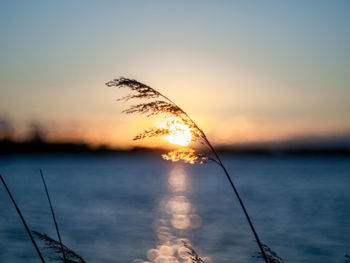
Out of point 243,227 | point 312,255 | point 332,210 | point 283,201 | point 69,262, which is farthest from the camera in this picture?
point 283,201

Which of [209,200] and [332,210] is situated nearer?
[332,210]

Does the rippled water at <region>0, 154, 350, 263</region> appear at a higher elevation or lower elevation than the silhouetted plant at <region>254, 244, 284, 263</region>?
lower

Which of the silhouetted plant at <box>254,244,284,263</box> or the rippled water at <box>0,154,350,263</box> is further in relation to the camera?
the rippled water at <box>0,154,350,263</box>

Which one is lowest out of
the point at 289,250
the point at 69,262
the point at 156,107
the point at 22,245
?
the point at 22,245

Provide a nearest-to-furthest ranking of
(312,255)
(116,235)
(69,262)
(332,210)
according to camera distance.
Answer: (69,262) → (312,255) → (116,235) → (332,210)

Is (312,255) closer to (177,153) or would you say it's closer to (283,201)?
(177,153)

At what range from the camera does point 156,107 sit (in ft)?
7.52

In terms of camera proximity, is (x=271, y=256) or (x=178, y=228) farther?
(x=178, y=228)

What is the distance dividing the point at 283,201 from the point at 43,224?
70.7 ft

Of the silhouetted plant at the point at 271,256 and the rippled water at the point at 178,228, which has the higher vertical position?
the silhouetted plant at the point at 271,256

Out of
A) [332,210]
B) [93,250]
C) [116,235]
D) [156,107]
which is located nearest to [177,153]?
[156,107]

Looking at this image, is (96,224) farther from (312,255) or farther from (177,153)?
(177,153)

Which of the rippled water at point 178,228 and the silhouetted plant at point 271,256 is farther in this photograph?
the rippled water at point 178,228

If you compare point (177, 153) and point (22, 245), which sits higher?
point (177, 153)
